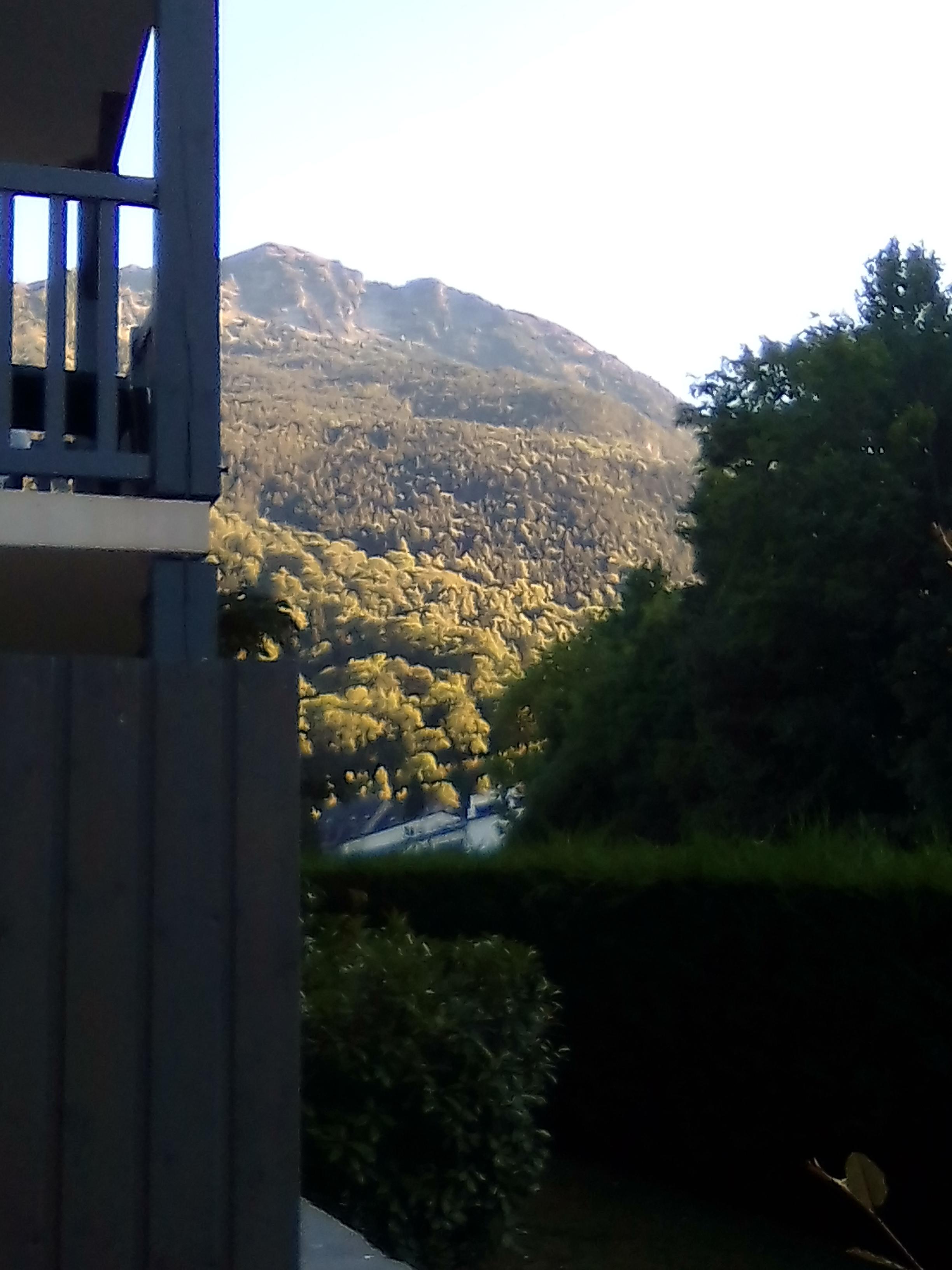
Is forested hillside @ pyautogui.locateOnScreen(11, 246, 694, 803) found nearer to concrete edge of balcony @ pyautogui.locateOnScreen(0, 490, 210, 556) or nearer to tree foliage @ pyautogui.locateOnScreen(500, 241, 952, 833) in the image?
tree foliage @ pyautogui.locateOnScreen(500, 241, 952, 833)

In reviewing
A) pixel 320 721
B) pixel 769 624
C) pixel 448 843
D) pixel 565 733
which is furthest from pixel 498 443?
pixel 448 843

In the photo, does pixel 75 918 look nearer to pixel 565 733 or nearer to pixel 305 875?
pixel 305 875

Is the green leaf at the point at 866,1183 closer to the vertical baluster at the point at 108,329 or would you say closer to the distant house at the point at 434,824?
the vertical baluster at the point at 108,329

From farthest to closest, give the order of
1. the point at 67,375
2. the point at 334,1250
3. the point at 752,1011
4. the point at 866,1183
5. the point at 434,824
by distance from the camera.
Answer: the point at 434,824
the point at 752,1011
the point at 334,1250
the point at 67,375
the point at 866,1183

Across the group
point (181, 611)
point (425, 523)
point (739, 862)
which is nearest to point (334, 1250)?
point (181, 611)

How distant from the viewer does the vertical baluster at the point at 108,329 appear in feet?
14.5

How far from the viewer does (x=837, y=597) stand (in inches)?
845

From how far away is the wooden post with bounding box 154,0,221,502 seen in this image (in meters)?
4.36

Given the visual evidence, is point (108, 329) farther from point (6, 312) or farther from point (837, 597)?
point (837, 597)

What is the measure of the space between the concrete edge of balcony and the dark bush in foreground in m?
2.66

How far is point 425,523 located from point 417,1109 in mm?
119959

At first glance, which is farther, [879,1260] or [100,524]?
[100,524]

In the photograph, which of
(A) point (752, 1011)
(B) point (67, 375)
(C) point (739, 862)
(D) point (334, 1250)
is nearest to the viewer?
(B) point (67, 375)

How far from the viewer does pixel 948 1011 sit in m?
7.25
